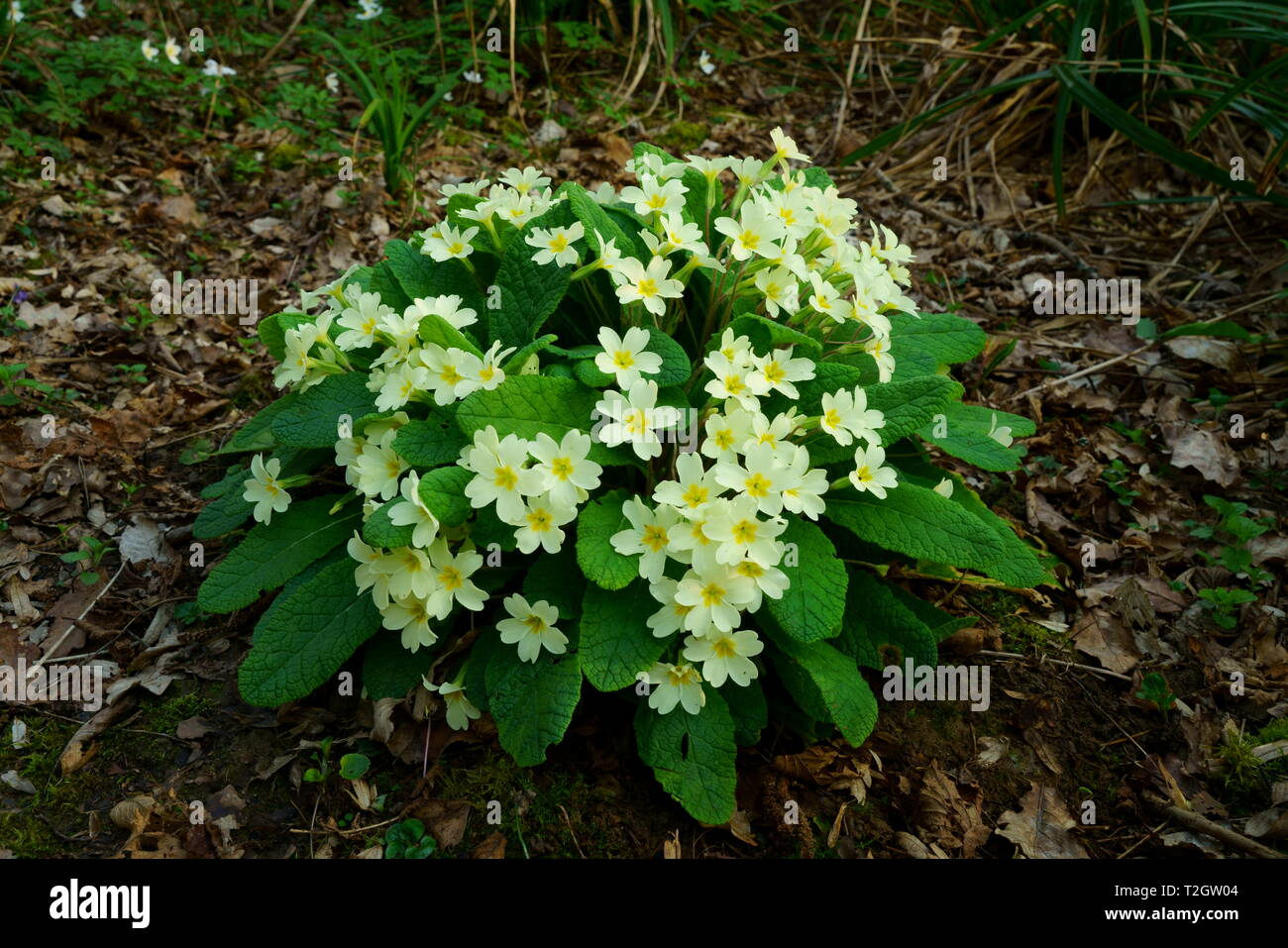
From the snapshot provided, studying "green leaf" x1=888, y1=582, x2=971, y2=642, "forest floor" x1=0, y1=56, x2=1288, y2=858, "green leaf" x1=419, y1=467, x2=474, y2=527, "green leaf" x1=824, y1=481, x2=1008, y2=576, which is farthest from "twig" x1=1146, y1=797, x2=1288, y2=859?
"green leaf" x1=419, y1=467, x2=474, y2=527

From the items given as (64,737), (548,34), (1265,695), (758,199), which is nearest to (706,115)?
(548,34)

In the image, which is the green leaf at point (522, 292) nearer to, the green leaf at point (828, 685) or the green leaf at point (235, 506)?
the green leaf at point (235, 506)

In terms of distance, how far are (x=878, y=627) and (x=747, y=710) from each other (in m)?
0.42

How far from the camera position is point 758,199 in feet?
7.95

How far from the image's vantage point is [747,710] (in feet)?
8.00

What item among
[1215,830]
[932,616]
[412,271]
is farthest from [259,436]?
[1215,830]

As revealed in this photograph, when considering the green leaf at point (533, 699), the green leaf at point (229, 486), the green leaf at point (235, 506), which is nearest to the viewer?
the green leaf at point (533, 699)

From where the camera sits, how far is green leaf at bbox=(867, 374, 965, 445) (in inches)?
97.0

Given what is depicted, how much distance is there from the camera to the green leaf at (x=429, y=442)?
2268mm

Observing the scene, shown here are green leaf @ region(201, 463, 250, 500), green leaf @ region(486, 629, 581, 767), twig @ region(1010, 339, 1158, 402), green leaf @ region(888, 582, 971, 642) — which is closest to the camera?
green leaf @ region(486, 629, 581, 767)

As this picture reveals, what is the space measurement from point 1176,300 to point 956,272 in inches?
38.3

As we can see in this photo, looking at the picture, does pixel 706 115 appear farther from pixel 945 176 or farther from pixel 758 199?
pixel 758 199

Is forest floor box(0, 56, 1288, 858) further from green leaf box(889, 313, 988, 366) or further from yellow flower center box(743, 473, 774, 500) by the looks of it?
yellow flower center box(743, 473, 774, 500)

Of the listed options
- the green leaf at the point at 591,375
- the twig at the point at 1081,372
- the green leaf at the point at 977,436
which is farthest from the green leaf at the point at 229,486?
the twig at the point at 1081,372
